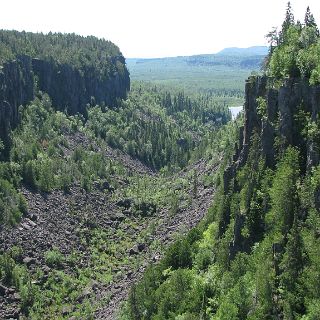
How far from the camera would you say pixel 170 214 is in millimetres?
122688

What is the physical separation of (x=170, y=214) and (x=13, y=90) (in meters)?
63.9

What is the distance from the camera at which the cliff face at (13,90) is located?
138 m

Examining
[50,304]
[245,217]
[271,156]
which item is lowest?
[50,304]

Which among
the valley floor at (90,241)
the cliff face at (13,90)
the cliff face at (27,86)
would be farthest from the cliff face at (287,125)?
the cliff face at (27,86)

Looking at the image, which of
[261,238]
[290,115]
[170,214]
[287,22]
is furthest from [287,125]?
[170,214]

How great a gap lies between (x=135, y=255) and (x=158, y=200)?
98.4ft

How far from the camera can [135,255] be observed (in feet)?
365

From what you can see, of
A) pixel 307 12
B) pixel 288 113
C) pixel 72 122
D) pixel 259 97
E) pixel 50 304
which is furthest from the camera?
pixel 72 122

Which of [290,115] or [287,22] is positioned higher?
[287,22]

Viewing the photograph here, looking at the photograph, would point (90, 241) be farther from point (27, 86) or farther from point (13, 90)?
point (27, 86)

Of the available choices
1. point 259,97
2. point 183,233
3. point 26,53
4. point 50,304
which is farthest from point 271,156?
point 26,53

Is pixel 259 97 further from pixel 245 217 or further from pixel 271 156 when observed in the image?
pixel 245 217

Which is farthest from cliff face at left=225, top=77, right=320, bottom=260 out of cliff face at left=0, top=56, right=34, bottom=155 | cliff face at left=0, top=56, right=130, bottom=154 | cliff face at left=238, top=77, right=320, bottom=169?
cliff face at left=0, top=56, right=130, bottom=154

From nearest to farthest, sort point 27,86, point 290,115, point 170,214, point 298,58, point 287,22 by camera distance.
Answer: point 290,115, point 298,58, point 287,22, point 170,214, point 27,86
